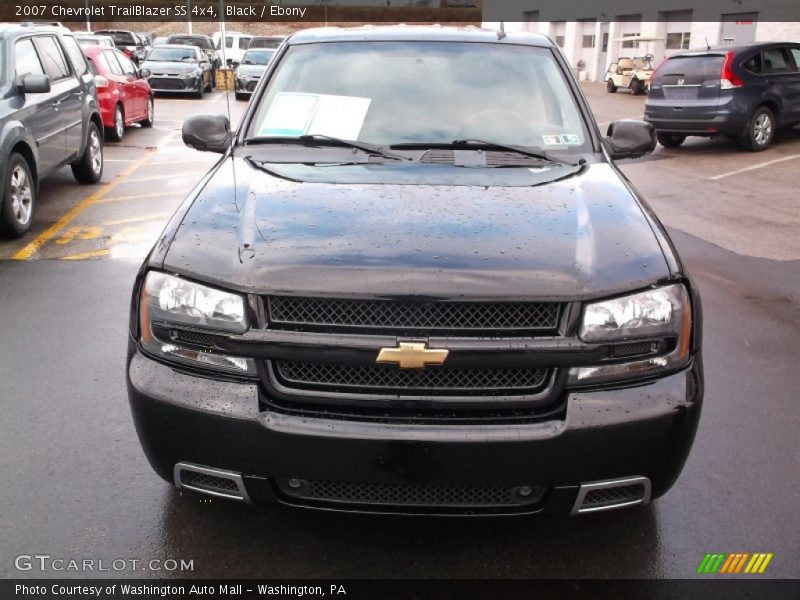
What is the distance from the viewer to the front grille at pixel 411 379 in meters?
2.45

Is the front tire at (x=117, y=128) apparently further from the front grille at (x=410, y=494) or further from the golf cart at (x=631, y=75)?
the golf cart at (x=631, y=75)

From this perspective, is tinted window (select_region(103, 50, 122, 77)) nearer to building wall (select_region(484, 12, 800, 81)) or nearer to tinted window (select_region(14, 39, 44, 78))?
tinted window (select_region(14, 39, 44, 78))

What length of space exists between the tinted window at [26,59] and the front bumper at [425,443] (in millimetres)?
6266

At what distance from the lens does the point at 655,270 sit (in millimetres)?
2615

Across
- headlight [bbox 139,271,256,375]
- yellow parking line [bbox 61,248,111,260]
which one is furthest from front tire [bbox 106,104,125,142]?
headlight [bbox 139,271,256,375]

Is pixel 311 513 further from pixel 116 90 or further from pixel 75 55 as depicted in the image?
pixel 116 90

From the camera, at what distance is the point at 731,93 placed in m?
13.4

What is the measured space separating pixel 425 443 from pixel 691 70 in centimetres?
1329

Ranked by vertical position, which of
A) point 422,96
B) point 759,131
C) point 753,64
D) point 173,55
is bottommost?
point 759,131

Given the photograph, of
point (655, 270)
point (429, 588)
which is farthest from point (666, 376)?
point (429, 588)

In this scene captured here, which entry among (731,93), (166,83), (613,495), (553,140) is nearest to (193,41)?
(166,83)

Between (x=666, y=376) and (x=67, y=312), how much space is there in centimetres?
426

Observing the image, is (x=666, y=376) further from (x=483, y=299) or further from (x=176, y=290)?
(x=176, y=290)
